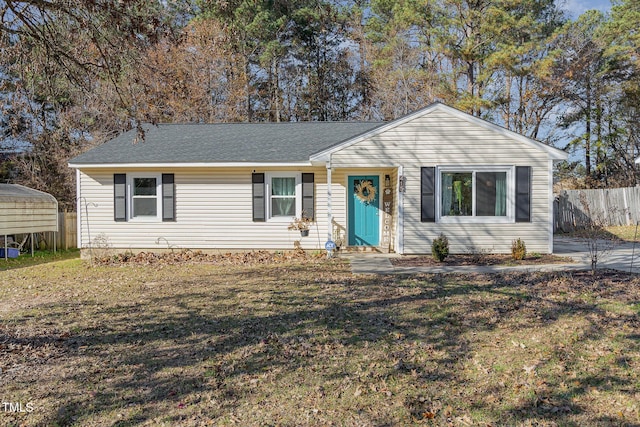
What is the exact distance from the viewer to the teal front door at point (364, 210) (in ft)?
39.7

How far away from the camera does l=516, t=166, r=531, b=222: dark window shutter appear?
1059cm

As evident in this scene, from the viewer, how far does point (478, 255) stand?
1069 cm

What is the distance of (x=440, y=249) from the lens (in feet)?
32.2

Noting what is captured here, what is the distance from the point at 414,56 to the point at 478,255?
50.5 feet

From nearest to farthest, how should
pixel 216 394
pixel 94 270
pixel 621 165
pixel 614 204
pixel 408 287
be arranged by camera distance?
pixel 216 394, pixel 408 287, pixel 94 270, pixel 614 204, pixel 621 165

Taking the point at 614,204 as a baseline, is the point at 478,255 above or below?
below

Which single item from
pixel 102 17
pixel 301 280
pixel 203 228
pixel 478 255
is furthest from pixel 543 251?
pixel 102 17

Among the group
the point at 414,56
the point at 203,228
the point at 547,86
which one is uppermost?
the point at 414,56

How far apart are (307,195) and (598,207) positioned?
576 inches

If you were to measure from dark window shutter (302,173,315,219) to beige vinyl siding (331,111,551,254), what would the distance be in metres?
1.21

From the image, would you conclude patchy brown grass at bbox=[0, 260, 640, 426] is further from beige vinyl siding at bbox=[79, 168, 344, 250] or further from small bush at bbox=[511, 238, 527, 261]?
beige vinyl siding at bbox=[79, 168, 344, 250]

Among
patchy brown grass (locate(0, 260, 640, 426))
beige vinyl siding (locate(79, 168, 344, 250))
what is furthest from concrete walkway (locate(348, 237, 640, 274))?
beige vinyl siding (locate(79, 168, 344, 250))

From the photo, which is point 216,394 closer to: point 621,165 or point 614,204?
point 614,204

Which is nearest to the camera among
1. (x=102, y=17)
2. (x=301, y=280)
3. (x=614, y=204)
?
(x=102, y=17)
